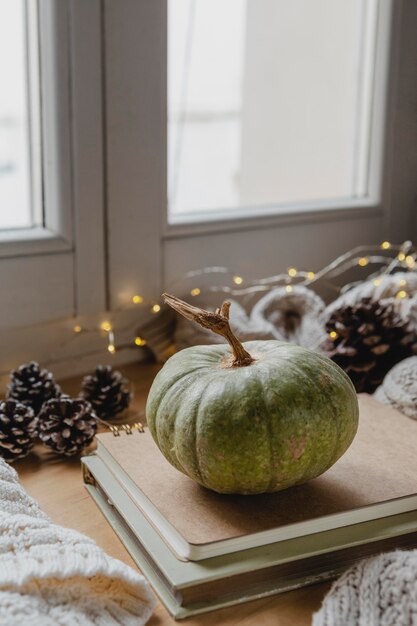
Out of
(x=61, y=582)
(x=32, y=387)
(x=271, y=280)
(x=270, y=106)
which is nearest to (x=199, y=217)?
(x=271, y=280)

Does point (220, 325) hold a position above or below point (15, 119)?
below

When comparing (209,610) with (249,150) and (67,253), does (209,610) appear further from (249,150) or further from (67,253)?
(249,150)

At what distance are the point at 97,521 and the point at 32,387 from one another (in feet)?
0.78

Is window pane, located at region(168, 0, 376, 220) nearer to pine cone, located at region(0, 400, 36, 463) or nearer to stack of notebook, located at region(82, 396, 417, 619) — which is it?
pine cone, located at region(0, 400, 36, 463)

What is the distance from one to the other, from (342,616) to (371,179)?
35.0 inches

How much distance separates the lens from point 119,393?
3.04 feet

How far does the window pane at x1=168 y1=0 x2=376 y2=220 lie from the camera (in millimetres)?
1190

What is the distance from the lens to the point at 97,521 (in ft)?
2.30

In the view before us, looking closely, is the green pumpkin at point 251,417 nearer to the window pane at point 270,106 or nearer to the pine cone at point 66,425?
the pine cone at point 66,425

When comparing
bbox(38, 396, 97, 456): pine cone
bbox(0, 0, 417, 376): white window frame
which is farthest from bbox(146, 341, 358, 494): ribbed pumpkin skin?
bbox(0, 0, 417, 376): white window frame

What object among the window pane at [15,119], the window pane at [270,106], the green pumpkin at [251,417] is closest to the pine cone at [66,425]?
the green pumpkin at [251,417]

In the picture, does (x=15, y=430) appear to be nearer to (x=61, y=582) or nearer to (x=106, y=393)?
(x=106, y=393)

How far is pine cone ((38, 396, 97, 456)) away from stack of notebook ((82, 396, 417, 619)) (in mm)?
112

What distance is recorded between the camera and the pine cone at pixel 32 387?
892mm
